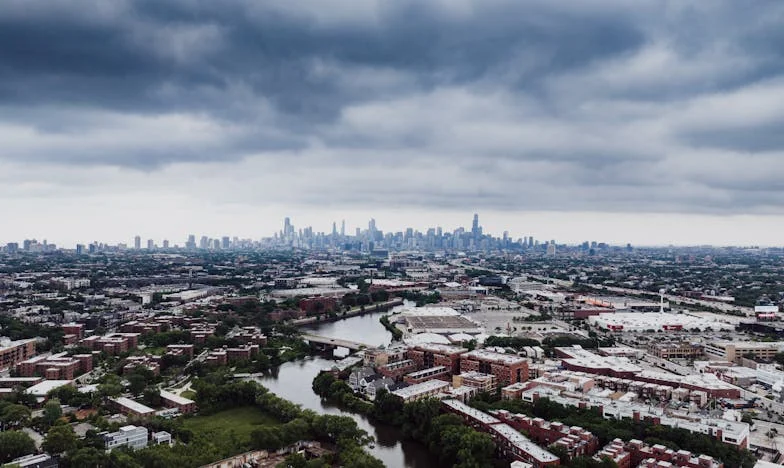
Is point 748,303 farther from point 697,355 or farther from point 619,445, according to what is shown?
point 619,445

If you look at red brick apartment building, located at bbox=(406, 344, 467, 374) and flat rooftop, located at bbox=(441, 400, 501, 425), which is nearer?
flat rooftop, located at bbox=(441, 400, 501, 425)

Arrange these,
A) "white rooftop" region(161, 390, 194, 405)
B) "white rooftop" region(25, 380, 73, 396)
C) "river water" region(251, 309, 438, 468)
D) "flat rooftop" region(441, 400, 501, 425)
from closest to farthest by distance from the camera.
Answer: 1. "river water" region(251, 309, 438, 468)
2. "flat rooftop" region(441, 400, 501, 425)
3. "white rooftop" region(161, 390, 194, 405)
4. "white rooftop" region(25, 380, 73, 396)

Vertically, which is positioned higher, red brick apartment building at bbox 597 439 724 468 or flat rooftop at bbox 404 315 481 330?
red brick apartment building at bbox 597 439 724 468

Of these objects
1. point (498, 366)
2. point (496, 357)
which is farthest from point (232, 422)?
point (496, 357)

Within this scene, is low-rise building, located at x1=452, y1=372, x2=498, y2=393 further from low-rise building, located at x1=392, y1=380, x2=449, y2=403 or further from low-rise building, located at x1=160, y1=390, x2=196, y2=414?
low-rise building, located at x1=160, y1=390, x2=196, y2=414

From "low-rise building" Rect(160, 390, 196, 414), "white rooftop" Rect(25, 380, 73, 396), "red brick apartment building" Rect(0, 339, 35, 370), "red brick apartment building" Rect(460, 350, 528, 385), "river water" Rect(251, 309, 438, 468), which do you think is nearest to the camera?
"river water" Rect(251, 309, 438, 468)

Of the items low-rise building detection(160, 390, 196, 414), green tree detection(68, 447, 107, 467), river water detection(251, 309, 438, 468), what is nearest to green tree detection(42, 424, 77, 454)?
green tree detection(68, 447, 107, 467)
